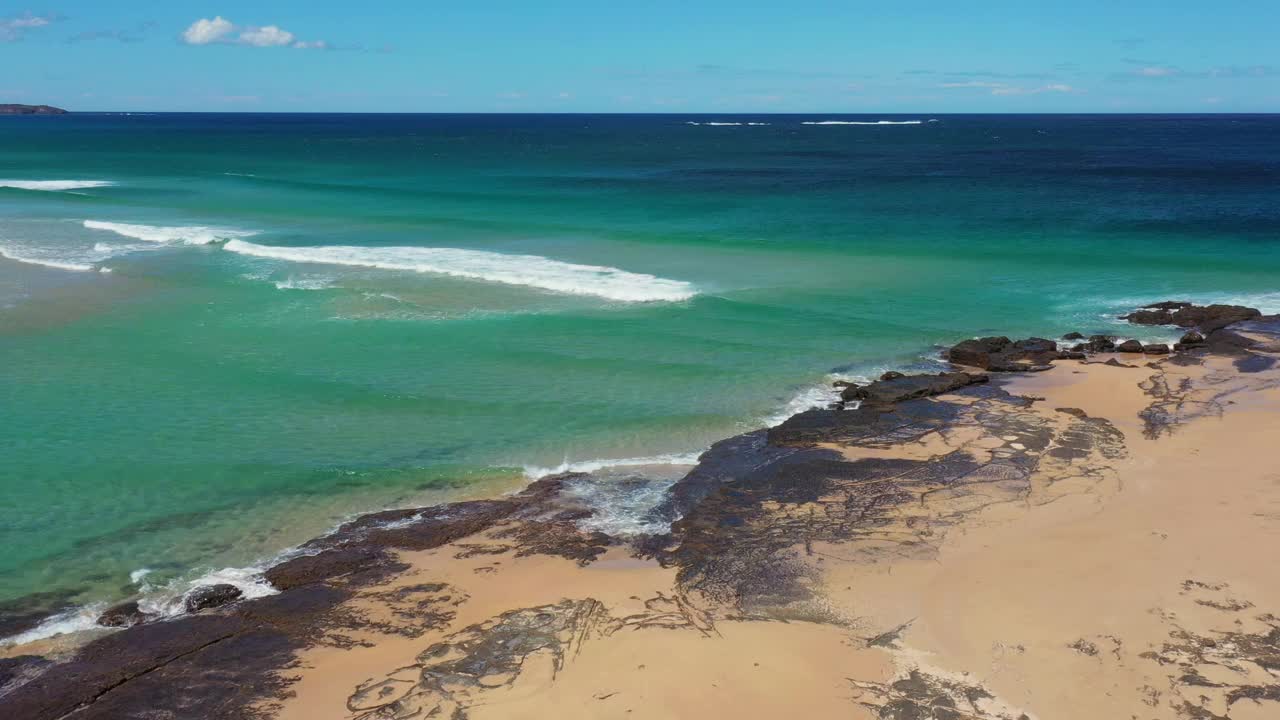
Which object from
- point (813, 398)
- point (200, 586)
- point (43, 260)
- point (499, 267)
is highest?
point (43, 260)

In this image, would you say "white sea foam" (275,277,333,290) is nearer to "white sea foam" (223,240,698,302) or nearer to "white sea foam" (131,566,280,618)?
"white sea foam" (223,240,698,302)

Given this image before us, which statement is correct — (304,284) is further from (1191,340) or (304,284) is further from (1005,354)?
(1191,340)

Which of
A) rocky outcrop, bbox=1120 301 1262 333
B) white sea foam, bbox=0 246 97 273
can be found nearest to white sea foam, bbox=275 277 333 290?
white sea foam, bbox=0 246 97 273

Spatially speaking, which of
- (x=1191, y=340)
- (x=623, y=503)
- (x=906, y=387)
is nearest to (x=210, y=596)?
(x=623, y=503)

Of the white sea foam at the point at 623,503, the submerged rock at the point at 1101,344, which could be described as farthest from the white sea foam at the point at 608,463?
the submerged rock at the point at 1101,344

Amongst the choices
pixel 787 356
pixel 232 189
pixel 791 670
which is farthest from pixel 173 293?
pixel 232 189

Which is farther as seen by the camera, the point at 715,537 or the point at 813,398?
the point at 813,398

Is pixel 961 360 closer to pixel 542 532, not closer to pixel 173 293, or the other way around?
pixel 542 532
